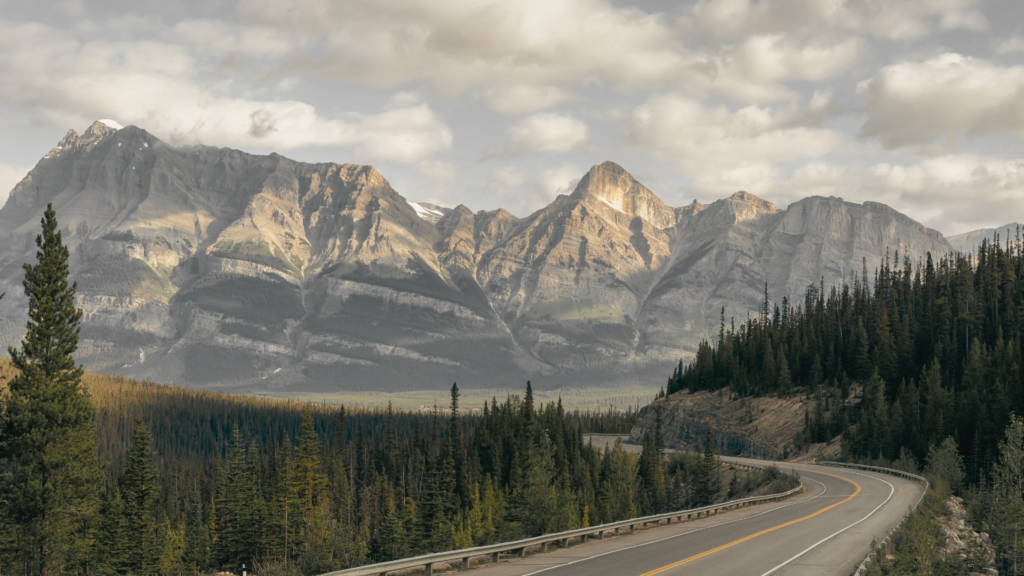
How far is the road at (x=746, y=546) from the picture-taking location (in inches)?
1005

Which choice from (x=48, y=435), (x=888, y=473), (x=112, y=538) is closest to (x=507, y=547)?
(x=48, y=435)

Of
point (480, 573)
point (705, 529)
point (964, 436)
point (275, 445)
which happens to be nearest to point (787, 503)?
point (705, 529)

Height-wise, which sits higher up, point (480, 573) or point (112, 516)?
point (480, 573)

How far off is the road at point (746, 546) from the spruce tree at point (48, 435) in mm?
30369

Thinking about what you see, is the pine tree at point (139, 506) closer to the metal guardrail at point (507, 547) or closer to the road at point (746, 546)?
the metal guardrail at point (507, 547)

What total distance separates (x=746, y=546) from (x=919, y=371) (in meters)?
104

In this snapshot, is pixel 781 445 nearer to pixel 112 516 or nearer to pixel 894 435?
pixel 894 435

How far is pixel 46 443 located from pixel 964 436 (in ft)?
276

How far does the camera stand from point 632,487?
107 metres

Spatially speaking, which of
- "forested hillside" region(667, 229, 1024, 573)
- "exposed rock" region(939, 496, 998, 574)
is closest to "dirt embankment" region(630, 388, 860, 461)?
"forested hillside" region(667, 229, 1024, 573)

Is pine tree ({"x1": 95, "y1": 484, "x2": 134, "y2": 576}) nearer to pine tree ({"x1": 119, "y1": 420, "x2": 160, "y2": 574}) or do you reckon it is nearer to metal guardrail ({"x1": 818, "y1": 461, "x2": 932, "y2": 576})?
pine tree ({"x1": 119, "y1": 420, "x2": 160, "y2": 574})

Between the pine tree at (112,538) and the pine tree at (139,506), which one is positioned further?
the pine tree at (139,506)

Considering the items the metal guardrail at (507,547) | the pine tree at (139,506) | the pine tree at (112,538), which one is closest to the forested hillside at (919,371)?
the metal guardrail at (507,547)

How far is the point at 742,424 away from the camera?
465 feet
